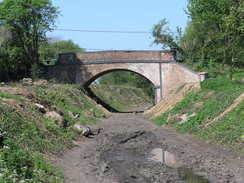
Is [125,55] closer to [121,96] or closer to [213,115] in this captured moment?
[213,115]

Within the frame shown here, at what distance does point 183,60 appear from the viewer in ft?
140

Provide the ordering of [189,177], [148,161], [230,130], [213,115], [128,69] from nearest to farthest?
[189,177] < [148,161] < [230,130] < [213,115] < [128,69]

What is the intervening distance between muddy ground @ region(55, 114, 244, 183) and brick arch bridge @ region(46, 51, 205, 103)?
19764mm

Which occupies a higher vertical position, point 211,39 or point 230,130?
point 211,39

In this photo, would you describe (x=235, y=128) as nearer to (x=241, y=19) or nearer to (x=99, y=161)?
(x=99, y=161)

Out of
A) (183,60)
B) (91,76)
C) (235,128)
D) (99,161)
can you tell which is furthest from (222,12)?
(99,161)

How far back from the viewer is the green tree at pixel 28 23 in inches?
1544

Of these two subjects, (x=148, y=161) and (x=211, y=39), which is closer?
(x=148, y=161)

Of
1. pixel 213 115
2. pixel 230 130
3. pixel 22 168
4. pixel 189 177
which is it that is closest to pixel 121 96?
pixel 213 115

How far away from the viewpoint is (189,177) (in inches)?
501

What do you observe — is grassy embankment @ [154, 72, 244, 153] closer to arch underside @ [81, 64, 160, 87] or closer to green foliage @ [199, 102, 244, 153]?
green foliage @ [199, 102, 244, 153]

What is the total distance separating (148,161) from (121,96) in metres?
54.1

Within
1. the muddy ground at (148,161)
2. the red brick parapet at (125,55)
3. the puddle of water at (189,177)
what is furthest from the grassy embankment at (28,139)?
the red brick parapet at (125,55)

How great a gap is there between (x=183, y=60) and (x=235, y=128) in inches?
988
